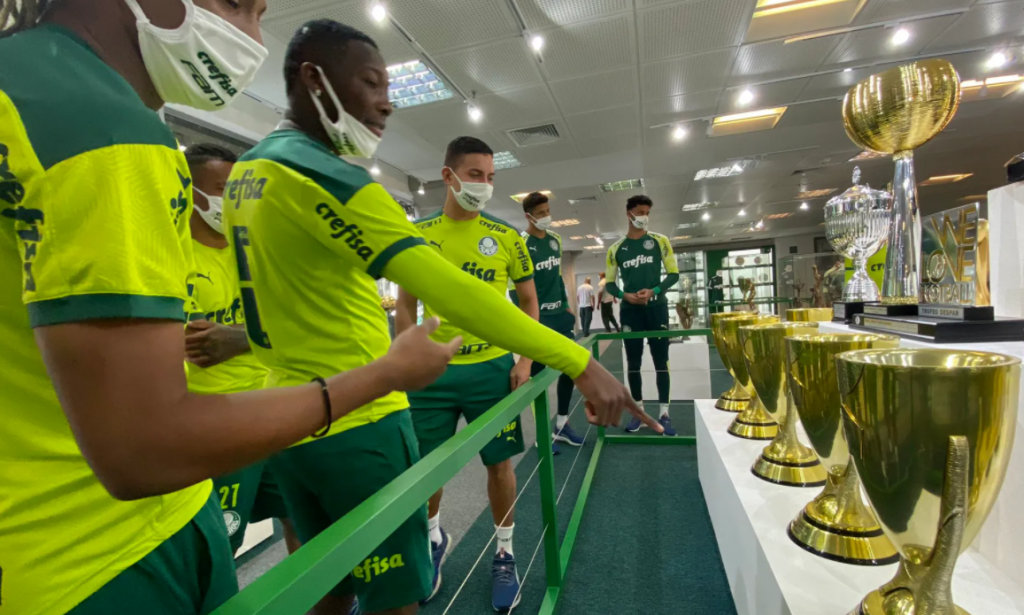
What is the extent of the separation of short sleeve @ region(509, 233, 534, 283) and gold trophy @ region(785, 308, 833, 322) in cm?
89

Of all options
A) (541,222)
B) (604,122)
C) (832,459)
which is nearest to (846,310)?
(832,459)

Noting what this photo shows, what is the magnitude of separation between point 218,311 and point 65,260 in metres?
1.10

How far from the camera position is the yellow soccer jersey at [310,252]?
67cm

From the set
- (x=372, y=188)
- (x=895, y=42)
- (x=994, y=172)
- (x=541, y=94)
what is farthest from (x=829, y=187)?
(x=372, y=188)

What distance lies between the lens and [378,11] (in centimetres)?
277

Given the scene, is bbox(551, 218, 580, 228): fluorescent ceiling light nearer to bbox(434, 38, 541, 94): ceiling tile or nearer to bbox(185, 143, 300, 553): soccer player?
bbox(434, 38, 541, 94): ceiling tile

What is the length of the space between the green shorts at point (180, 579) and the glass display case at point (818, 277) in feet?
12.2

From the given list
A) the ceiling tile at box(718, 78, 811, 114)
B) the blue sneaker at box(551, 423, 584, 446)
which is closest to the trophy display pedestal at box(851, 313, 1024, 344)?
the blue sneaker at box(551, 423, 584, 446)

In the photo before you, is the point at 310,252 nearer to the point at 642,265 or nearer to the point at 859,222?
the point at 859,222

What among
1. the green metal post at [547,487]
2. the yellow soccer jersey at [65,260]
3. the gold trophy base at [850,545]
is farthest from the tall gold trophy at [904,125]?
the yellow soccer jersey at [65,260]

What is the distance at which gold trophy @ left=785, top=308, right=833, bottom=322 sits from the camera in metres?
1.45

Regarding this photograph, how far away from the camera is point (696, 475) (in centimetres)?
251

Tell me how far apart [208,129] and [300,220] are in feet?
12.5

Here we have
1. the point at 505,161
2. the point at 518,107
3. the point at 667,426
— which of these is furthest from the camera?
the point at 505,161
